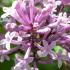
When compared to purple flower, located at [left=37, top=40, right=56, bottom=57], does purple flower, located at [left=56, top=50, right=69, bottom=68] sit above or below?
below

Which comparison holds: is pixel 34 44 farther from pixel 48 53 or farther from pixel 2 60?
pixel 2 60

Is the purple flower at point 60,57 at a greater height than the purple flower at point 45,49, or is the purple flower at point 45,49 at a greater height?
the purple flower at point 45,49

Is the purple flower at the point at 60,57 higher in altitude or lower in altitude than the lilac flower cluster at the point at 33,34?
lower

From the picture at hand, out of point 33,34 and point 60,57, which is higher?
point 33,34

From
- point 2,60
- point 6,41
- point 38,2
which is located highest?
point 38,2

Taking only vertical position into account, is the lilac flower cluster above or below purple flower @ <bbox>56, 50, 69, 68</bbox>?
above

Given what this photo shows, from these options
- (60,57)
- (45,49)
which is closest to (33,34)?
(45,49)

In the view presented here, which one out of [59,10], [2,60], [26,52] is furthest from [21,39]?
[59,10]

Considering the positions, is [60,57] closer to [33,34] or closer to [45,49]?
[45,49]
